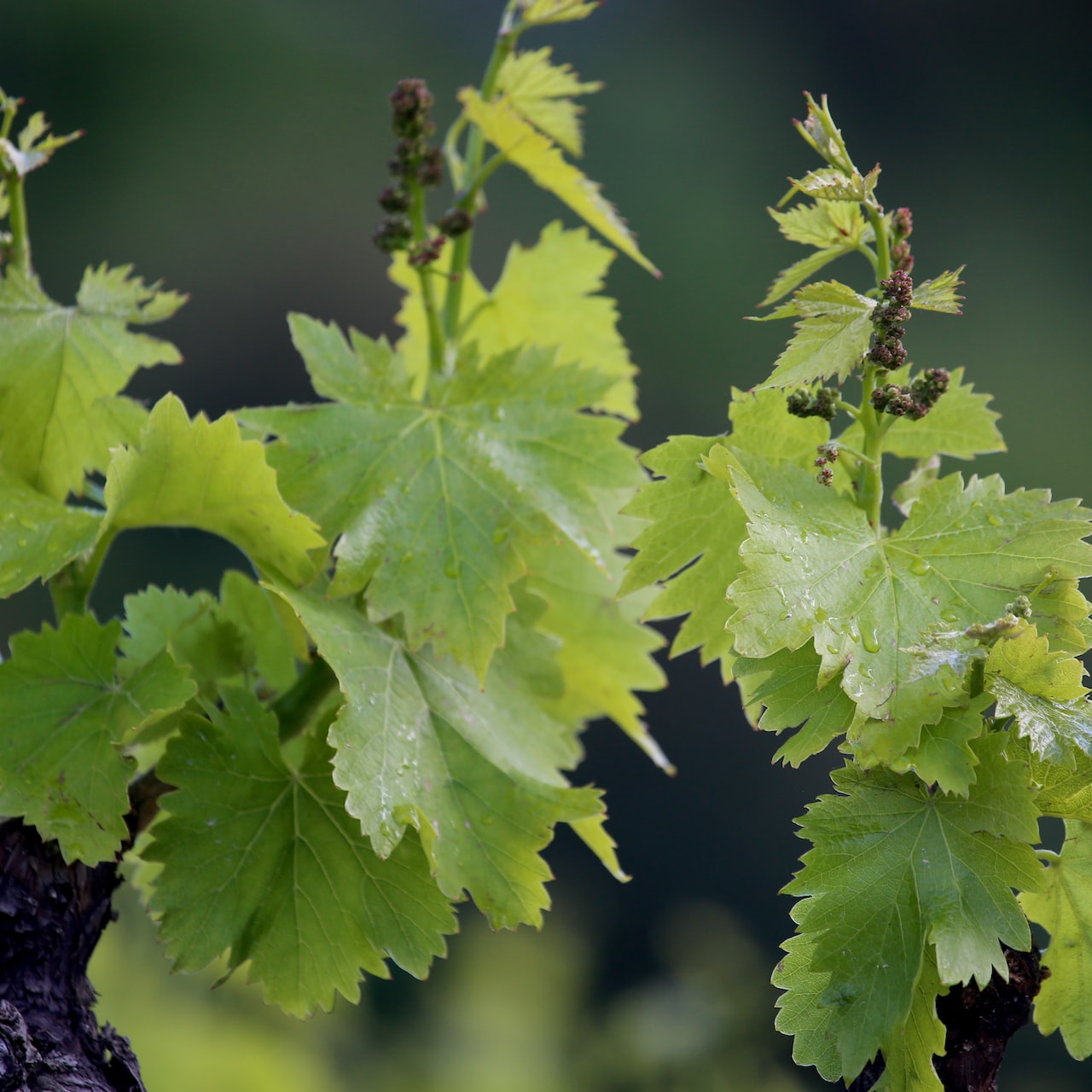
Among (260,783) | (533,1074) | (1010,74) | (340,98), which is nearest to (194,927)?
(260,783)

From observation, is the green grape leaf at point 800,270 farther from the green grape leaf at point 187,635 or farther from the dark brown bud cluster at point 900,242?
the green grape leaf at point 187,635

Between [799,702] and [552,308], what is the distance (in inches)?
14.4

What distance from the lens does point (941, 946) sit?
0.38 metres

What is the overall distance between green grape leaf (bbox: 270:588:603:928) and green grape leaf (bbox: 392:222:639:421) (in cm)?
24

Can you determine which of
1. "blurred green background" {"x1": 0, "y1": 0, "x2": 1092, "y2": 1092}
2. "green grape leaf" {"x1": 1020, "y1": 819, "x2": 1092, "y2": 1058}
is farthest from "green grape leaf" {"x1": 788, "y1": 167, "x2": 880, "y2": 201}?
"blurred green background" {"x1": 0, "y1": 0, "x2": 1092, "y2": 1092}

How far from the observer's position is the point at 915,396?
0.43m

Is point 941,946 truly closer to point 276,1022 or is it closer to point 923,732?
point 923,732

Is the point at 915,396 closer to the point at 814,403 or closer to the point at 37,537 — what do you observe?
the point at 814,403

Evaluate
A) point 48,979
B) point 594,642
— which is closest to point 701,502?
point 594,642

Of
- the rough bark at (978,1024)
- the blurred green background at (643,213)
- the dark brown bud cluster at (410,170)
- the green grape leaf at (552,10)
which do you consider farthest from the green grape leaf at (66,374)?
the blurred green background at (643,213)

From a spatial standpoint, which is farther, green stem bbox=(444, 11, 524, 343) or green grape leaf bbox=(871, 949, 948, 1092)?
green stem bbox=(444, 11, 524, 343)

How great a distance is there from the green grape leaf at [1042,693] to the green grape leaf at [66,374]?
387mm

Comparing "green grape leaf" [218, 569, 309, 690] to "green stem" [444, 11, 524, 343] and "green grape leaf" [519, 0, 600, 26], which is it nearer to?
"green stem" [444, 11, 524, 343]

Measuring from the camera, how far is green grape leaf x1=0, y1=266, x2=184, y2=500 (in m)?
0.56
